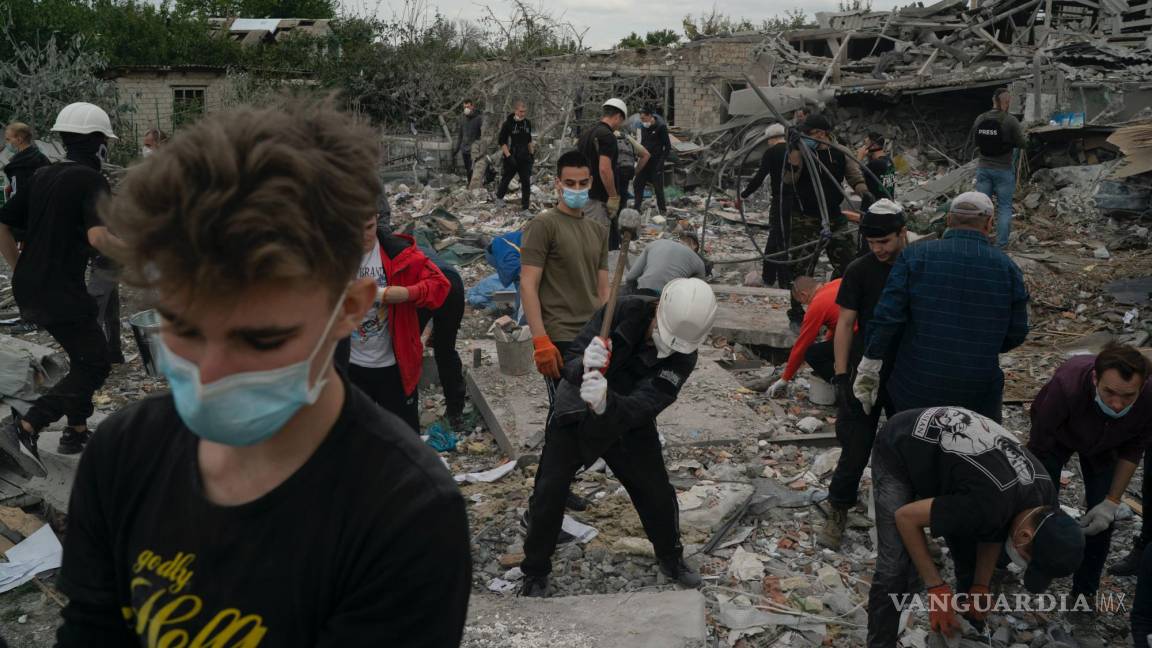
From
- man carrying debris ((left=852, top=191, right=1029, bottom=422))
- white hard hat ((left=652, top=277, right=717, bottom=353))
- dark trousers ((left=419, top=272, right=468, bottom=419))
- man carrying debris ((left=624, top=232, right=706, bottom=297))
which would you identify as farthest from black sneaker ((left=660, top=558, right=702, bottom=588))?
dark trousers ((left=419, top=272, right=468, bottom=419))

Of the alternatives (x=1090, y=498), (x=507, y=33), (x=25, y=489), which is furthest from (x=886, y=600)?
(x=507, y=33)

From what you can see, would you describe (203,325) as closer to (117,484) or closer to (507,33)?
(117,484)

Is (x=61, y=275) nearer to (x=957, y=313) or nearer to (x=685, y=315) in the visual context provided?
(x=685, y=315)

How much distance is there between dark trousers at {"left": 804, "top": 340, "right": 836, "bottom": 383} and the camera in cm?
602

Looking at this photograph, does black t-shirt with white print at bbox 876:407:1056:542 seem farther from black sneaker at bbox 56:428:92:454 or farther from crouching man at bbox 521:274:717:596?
black sneaker at bbox 56:428:92:454

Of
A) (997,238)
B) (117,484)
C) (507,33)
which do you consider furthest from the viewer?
(507,33)

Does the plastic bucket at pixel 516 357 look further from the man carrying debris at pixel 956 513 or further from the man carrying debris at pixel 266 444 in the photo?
the man carrying debris at pixel 266 444

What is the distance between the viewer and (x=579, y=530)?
176 inches

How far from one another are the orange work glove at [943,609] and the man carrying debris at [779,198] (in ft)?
14.8

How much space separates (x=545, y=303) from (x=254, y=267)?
3388mm

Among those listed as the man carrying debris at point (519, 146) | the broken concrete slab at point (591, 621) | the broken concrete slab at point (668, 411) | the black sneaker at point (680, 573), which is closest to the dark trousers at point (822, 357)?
the broken concrete slab at point (668, 411)

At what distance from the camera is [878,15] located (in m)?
19.5

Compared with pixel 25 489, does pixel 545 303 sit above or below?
above

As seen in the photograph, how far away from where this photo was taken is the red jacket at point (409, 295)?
158 inches
